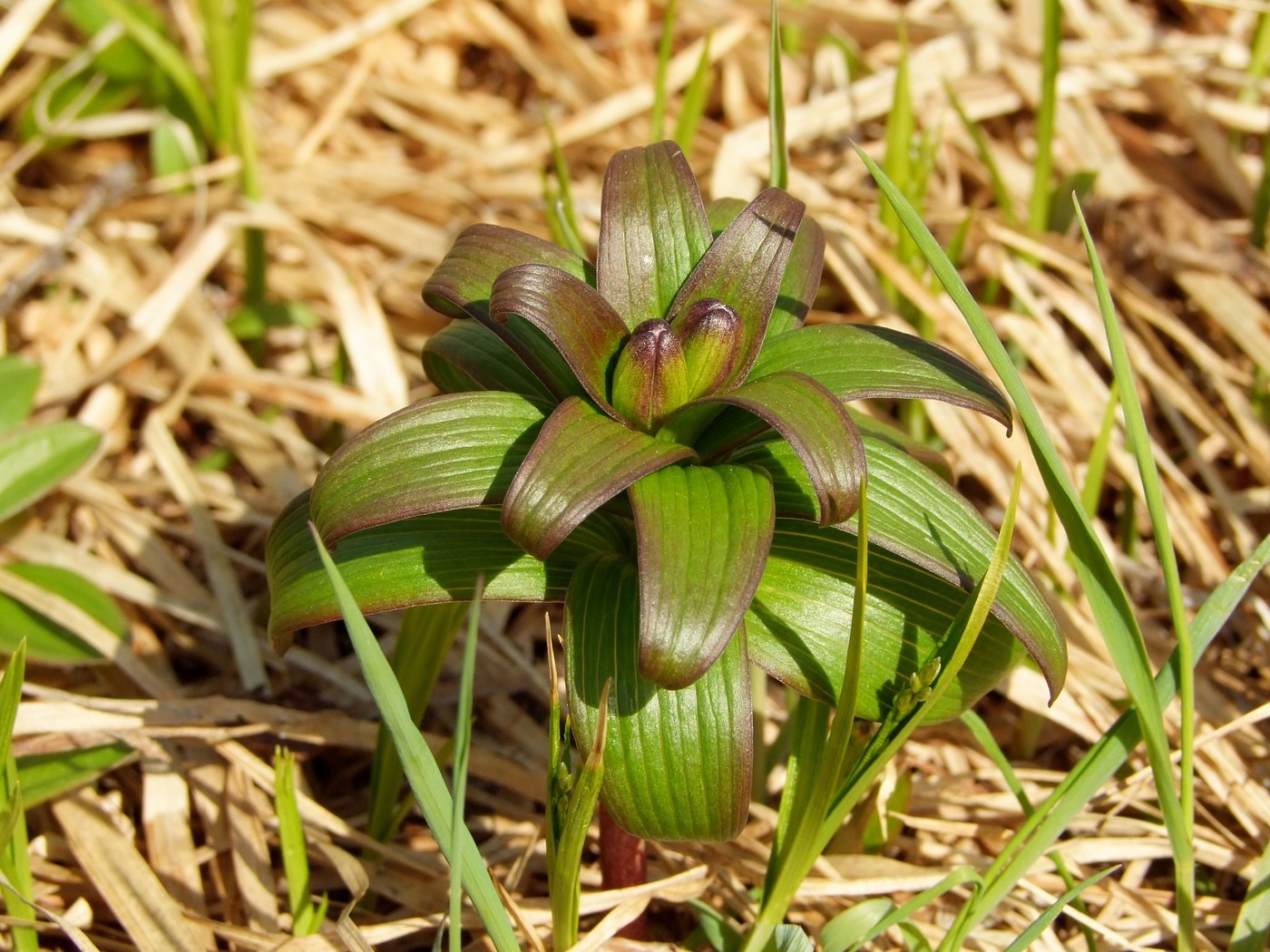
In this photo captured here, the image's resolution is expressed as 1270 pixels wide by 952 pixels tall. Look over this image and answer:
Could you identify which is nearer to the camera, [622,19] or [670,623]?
[670,623]

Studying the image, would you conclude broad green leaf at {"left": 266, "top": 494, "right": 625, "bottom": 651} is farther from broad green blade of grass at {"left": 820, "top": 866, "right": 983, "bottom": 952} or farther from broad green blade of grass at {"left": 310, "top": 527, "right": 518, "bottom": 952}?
broad green blade of grass at {"left": 820, "top": 866, "right": 983, "bottom": 952}

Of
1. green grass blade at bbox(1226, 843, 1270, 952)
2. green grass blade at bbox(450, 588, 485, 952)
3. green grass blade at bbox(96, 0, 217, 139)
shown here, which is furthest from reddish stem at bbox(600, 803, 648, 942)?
green grass blade at bbox(96, 0, 217, 139)

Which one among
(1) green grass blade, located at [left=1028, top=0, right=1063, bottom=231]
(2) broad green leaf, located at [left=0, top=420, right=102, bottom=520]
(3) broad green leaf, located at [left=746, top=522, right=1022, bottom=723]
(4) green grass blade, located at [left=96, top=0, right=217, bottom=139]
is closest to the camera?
(3) broad green leaf, located at [left=746, top=522, right=1022, bottom=723]

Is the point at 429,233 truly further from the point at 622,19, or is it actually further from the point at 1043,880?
the point at 1043,880

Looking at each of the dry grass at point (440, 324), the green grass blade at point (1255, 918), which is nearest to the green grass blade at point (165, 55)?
the dry grass at point (440, 324)

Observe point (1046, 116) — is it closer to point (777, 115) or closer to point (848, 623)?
point (777, 115)

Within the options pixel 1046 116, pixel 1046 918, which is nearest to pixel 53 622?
pixel 1046 918

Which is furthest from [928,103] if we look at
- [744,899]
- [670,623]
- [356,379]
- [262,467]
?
[670,623]
